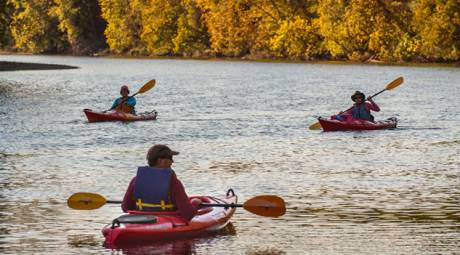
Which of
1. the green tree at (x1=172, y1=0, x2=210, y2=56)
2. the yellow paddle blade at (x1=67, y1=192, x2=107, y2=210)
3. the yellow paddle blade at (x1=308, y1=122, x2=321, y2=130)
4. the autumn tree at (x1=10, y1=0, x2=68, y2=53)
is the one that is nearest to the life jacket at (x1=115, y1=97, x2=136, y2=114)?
the yellow paddle blade at (x1=308, y1=122, x2=321, y2=130)

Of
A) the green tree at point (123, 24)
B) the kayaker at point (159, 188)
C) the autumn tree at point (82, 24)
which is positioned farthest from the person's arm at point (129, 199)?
the autumn tree at point (82, 24)

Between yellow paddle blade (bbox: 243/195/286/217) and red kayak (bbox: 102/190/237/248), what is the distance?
0.49m

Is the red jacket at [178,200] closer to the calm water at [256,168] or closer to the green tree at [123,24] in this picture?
the calm water at [256,168]

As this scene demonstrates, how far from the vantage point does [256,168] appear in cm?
2450

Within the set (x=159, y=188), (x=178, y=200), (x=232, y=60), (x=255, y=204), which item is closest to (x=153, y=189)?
(x=159, y=188)

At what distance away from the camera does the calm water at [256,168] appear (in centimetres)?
1596

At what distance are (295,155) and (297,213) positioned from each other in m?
9.32

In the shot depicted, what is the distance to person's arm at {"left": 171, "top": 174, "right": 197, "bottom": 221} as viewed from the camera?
49.8 ft

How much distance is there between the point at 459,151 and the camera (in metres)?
28.5

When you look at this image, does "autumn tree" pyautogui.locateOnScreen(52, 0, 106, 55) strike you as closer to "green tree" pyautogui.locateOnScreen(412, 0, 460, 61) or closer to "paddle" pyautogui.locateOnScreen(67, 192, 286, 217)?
"green tree" pyautogui.locateOnScreen(412, 0, 460, 61)

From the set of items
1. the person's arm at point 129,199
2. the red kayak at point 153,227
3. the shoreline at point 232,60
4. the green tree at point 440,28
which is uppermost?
the person's arm at point 129,199

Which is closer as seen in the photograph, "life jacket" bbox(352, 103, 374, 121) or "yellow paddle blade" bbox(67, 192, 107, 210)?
"yellow paddle blade" bbox(67, 192, 107, 210)

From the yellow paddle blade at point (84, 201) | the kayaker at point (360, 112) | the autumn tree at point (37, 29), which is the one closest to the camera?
the yellow paddle blade at point (84, 201)

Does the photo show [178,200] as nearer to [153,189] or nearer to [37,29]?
[153,189]
